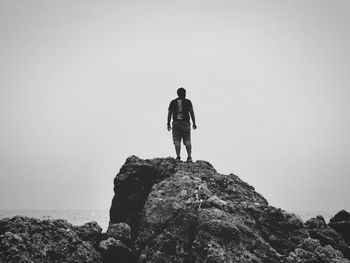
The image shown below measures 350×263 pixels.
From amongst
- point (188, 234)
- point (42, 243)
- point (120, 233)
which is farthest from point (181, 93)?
point (42, 243)

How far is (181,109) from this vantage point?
578 inches

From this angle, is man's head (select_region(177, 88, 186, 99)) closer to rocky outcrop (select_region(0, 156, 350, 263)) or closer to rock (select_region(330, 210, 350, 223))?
rocky outcrop (select_region(0, 156, 350, 263))

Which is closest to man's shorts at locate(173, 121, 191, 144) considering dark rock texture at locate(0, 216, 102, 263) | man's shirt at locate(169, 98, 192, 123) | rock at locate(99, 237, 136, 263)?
man's shirt at locate(169, 98, 192, 123)

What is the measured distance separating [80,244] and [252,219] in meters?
5.25

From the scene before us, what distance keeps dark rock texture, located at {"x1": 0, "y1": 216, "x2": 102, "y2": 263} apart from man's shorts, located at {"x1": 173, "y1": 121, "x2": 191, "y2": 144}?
21.1ft

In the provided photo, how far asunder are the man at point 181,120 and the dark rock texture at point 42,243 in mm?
6340

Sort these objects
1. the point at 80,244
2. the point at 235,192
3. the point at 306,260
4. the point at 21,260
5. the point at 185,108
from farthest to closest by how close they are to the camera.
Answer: the point at 185,108 → the point at 235,192 → the point at 80,244 → the point at 306,260 → the point at 21,260

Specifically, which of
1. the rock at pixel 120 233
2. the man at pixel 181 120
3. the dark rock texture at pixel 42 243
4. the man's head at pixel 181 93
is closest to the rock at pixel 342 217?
the man at pixel 181 120

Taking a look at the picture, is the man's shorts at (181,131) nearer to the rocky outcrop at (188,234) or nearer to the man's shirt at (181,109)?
the man's shirt at (181,109)

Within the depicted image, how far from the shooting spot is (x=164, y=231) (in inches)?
363

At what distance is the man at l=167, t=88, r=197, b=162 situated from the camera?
14570 millimetres

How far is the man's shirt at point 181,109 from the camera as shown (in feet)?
48.0

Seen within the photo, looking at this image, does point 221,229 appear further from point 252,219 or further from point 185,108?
point 185,108

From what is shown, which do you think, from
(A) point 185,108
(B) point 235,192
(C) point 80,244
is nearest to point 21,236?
(C) point 80,244
